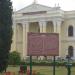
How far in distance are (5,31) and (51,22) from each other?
106ft

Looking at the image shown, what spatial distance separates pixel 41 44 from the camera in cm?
1448

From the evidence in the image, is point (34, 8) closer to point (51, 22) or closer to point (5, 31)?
point (51, 22)

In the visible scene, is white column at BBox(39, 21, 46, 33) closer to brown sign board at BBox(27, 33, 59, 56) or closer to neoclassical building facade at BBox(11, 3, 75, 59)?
neoclassical building facade at BBox(11, 3, 75, 59)

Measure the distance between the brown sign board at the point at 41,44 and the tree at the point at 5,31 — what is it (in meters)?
0.87

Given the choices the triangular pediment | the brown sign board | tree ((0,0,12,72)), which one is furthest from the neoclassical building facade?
tree ((0,0,12,72))

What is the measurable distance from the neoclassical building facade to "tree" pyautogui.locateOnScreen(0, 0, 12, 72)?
29.2 m

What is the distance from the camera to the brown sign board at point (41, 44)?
14.4m

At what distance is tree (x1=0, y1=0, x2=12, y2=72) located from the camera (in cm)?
1456

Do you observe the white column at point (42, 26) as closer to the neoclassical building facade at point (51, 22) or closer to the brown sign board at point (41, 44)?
the neoclassical building facade at point (51, 22)

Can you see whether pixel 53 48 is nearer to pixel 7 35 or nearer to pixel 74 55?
pixel 7 35

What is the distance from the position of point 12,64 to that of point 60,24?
12097mm

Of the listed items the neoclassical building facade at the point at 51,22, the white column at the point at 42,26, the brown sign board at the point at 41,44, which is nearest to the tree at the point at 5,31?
the brown sign board at the point at 41,44

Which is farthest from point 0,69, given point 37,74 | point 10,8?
point 37,74

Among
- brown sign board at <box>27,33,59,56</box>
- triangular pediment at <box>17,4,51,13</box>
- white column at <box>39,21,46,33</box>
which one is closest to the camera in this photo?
brown sign board at <box>27,33,59,56</box>
